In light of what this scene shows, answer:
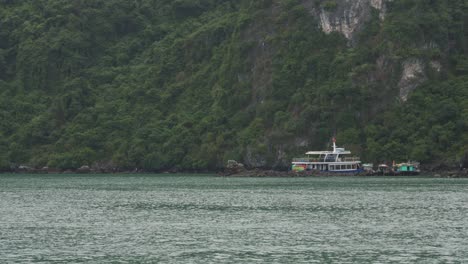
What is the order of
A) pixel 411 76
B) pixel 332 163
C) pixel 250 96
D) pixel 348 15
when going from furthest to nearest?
pixel 250 96 → pixel 348 15 → pixel 411 76 → pixel 332 163

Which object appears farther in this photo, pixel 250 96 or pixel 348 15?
pixel 250 96

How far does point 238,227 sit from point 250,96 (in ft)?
384

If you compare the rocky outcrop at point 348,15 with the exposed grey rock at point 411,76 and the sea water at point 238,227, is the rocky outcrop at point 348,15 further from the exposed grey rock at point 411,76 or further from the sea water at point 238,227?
the sea water at point 238,227

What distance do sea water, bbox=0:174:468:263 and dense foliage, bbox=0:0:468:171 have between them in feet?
208

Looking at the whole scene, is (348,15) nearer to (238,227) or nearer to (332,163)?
(332,163)

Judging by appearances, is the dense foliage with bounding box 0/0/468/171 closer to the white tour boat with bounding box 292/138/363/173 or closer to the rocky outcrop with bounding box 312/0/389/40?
the rocky outcrop with bounding box 312/0/389/40

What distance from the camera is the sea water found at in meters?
46.2

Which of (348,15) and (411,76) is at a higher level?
(348,15)

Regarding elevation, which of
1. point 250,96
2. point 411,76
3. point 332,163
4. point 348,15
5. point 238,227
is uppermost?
point 348,15

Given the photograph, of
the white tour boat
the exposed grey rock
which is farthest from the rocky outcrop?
the white tour boat

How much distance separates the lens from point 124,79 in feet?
644

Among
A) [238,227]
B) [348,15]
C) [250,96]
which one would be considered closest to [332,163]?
[250,96]

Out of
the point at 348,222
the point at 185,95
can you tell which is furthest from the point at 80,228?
the point at 185,95

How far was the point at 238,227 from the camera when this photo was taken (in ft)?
192
